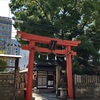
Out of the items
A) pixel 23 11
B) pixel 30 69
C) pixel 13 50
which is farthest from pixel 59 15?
pixel 13 50

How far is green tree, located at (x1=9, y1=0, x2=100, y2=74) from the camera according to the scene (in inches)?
814

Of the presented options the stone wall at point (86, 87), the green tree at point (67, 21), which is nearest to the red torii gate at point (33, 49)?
the stone wall at point (86, 87)

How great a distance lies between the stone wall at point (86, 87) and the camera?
16219 millimetres

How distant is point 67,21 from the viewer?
21.4 meters

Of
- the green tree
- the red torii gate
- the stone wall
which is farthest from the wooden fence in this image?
the green tree

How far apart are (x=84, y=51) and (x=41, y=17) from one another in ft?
20.0

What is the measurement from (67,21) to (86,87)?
7865 millimetres

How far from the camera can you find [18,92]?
554 inches

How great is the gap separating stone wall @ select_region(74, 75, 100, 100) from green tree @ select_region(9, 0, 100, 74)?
3576 mm

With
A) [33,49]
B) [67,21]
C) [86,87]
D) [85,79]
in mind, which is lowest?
[86,87]

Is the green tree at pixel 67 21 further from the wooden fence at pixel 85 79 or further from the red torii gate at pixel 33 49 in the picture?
the red torii gate at pixel 33 49

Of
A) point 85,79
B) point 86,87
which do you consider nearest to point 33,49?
point 85,79

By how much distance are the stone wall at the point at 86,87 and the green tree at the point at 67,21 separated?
358 cm

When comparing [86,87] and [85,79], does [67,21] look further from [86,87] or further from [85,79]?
[86,87]
